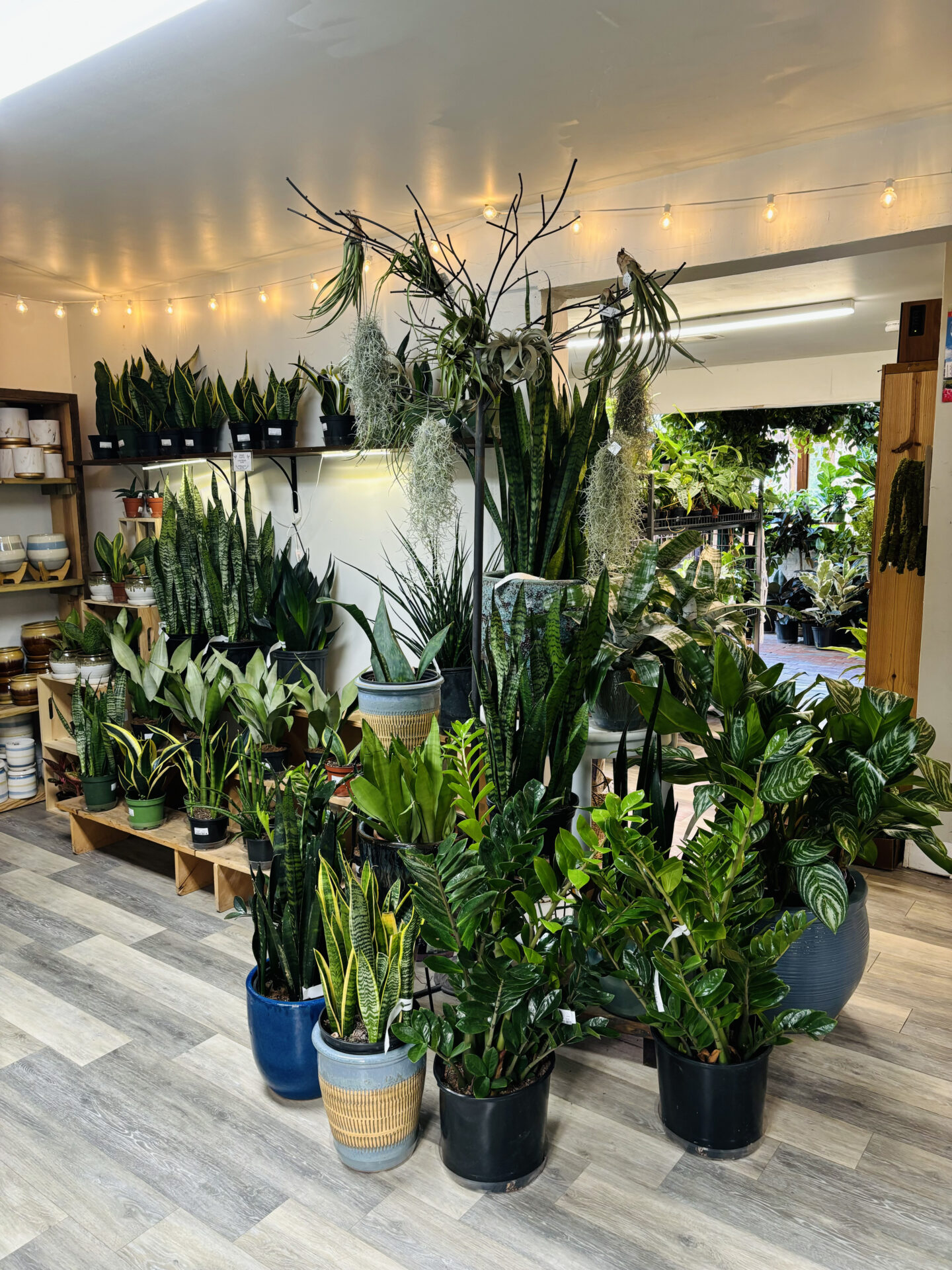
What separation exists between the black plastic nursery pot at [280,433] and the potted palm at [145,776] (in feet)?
4.53

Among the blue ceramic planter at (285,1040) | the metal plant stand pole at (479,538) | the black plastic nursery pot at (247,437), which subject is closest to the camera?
the blue ceramic planter at (285,1040)

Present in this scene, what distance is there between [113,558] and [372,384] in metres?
2.19

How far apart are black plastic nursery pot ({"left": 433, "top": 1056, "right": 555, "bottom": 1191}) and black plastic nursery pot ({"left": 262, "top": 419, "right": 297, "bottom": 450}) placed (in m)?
2.86

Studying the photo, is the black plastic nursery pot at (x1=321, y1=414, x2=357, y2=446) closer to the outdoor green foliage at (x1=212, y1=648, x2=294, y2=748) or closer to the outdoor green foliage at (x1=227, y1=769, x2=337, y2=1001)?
the outdoor green foliage at (x1=212, y1=648, x2=294, y2=748)

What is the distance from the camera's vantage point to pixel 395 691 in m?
2.69

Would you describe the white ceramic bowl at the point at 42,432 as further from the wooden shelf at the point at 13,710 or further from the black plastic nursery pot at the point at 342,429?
the black plastic nursery pot at the point at 342,429

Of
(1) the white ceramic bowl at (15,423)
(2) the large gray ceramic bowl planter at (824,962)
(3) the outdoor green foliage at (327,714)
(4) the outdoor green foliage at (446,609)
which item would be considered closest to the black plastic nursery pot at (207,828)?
(3) the outdoor green foliage at (327,714)

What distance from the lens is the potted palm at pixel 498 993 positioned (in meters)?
1.69

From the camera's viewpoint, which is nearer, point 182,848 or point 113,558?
point 182,848

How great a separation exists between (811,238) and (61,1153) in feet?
10.7

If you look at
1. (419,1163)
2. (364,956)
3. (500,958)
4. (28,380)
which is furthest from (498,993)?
(28,380)

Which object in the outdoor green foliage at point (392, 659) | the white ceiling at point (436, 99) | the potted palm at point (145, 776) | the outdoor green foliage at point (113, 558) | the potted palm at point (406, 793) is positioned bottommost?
the potted palm at point (145, 776)

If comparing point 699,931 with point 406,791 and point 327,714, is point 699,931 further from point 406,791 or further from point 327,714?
point 327,714

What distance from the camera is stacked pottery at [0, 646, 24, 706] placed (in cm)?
446
